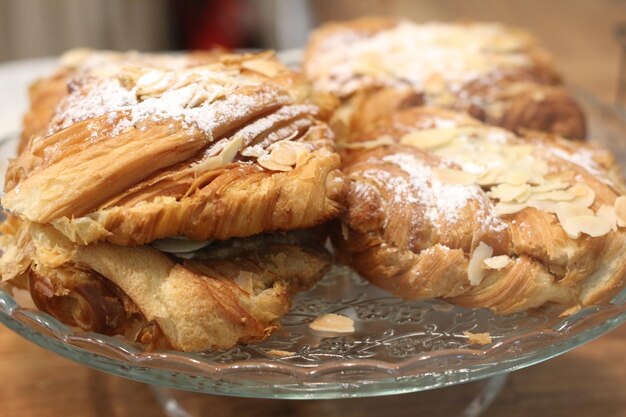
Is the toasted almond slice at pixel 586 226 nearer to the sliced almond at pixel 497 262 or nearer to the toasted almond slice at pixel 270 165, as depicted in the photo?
the sliced almond at pixel 497 262

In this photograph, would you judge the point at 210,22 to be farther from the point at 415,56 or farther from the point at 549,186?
the point at 549,186

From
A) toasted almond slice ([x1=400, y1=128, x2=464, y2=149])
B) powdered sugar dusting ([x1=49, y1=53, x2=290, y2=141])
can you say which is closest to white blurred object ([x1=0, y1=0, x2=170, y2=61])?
powdered sugar dusting ([x1=49, y1=53, x2=290, y2=141])

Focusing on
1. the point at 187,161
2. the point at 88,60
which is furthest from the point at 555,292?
the point at 88,60

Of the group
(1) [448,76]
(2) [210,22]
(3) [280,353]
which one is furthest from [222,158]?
(2) [210,22]

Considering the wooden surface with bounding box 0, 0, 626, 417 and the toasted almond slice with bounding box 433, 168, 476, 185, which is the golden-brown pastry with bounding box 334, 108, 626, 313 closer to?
the toasted almond slice with bounding box 433, 168, 476, 185

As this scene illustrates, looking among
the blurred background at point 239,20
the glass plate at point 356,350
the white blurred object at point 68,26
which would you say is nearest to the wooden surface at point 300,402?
the glass plate at point 356,350
